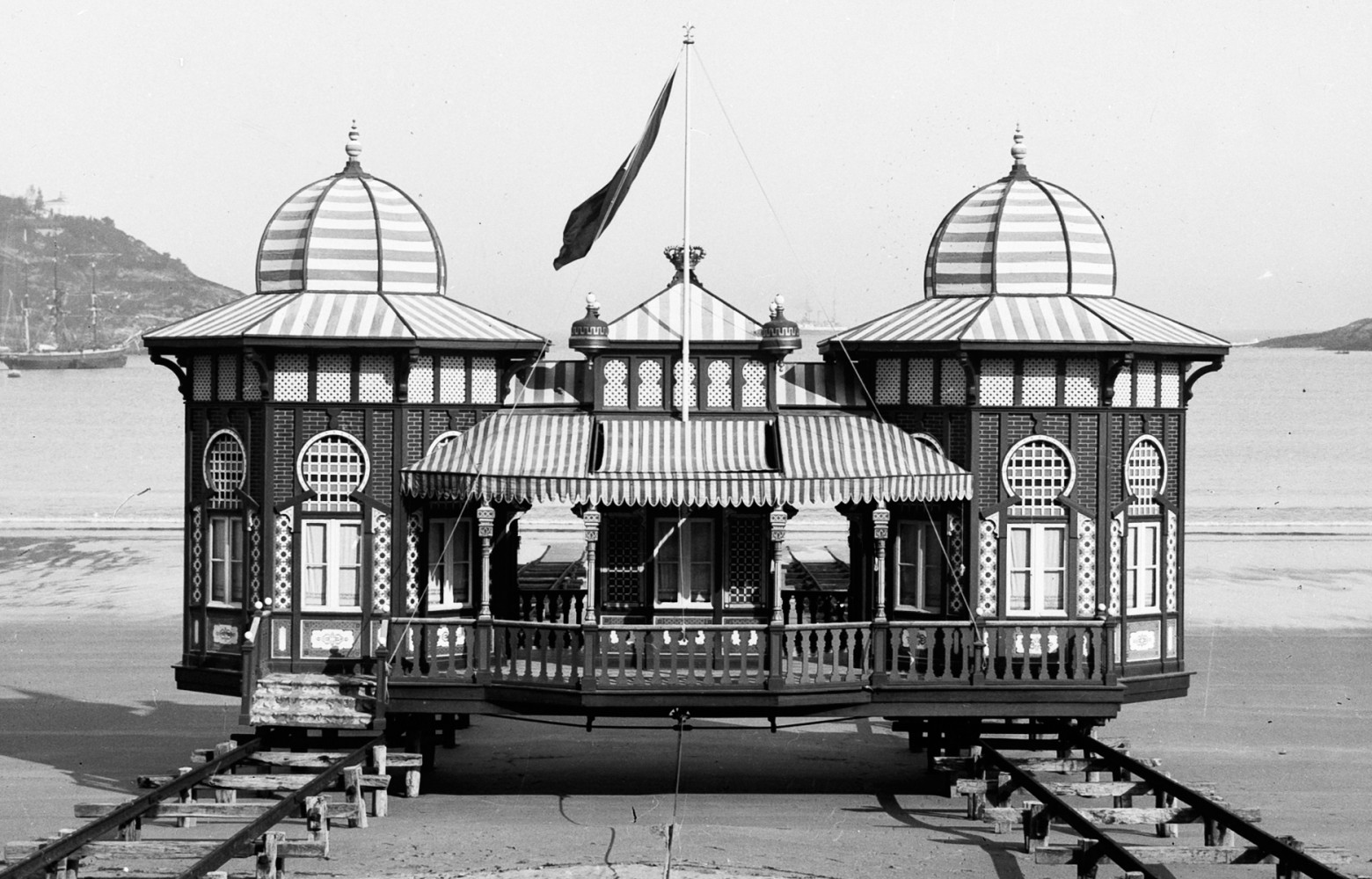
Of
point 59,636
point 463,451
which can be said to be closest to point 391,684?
point 463,451

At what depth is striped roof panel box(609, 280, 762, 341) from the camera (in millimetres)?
23000

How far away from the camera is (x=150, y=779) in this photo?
21109 millimetres

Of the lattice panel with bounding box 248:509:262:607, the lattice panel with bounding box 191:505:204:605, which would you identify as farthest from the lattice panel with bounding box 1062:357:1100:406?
the lattice panel with bounding box 191:505:204:605

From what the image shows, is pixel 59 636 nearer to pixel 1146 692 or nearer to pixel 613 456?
pixel 613 456

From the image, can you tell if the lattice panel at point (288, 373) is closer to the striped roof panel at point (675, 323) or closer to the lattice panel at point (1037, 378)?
the striped roof panel at point (675, 323)

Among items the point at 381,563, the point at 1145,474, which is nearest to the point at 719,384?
the point at 381,563

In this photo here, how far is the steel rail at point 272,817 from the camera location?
17.3 m

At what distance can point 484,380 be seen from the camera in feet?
76.6

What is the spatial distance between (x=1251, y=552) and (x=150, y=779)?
41.5 m

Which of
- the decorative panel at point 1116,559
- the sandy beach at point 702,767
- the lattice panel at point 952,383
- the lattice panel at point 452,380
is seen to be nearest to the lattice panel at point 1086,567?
the decorative panel at point 1116,559

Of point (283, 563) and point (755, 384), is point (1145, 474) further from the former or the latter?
point (283, 563)

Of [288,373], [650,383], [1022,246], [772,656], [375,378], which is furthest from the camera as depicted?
[1022,246]

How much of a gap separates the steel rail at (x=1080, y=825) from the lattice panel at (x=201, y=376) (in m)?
9.33

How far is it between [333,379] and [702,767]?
679 centimetres
